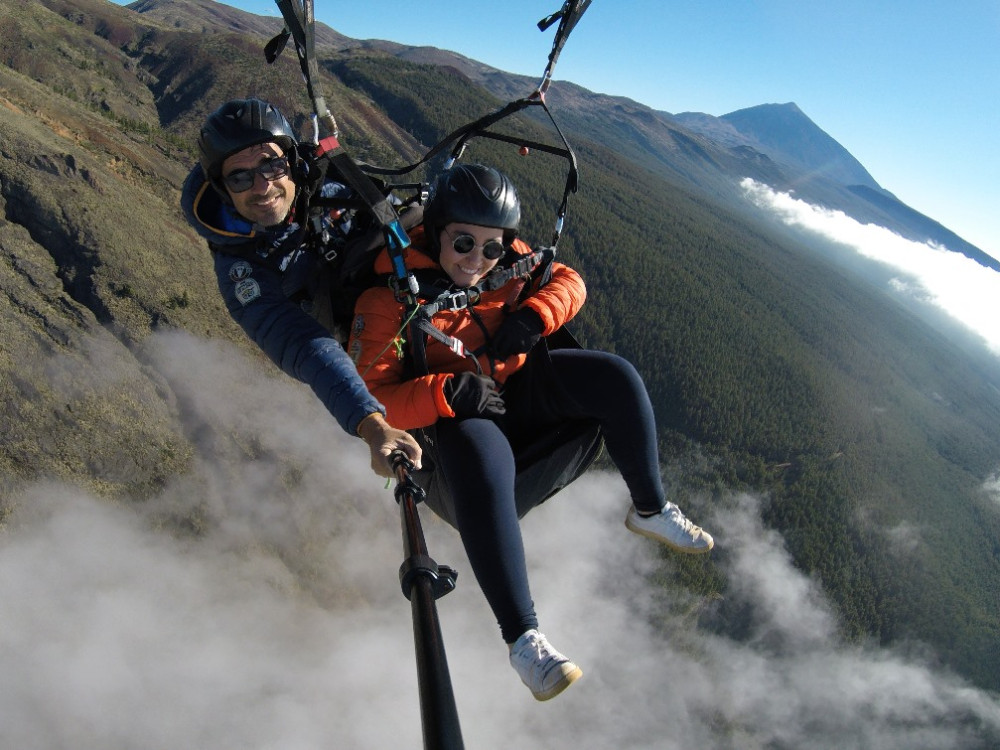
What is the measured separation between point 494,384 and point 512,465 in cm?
52

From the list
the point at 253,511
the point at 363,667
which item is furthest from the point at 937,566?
the point at 253,511

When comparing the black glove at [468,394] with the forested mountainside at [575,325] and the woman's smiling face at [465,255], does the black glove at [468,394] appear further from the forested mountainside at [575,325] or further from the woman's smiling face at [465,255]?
the forested mountainside at [575,325]

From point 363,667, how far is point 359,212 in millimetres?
82407

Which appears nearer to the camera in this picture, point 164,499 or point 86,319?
point 86,319

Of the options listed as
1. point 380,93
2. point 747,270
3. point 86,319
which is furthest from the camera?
point 747,270

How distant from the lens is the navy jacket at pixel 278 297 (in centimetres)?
298

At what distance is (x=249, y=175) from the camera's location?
3561 millimetres

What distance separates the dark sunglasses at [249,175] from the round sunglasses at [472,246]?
104 cm

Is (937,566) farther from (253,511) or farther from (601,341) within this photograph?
(253,511)

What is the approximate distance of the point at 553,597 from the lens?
10981cm

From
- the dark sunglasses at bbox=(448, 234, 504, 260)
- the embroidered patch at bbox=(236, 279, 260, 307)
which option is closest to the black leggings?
the dark sunglasses at bbox=(448, 234, 504, 260)

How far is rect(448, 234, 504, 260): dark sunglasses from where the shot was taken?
12.1 feet

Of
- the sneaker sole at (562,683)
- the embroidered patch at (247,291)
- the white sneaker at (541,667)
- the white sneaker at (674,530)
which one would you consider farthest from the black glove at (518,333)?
the sneaker sole at (562,683)

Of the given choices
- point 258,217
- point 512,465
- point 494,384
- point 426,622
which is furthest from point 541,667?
point 258,217
